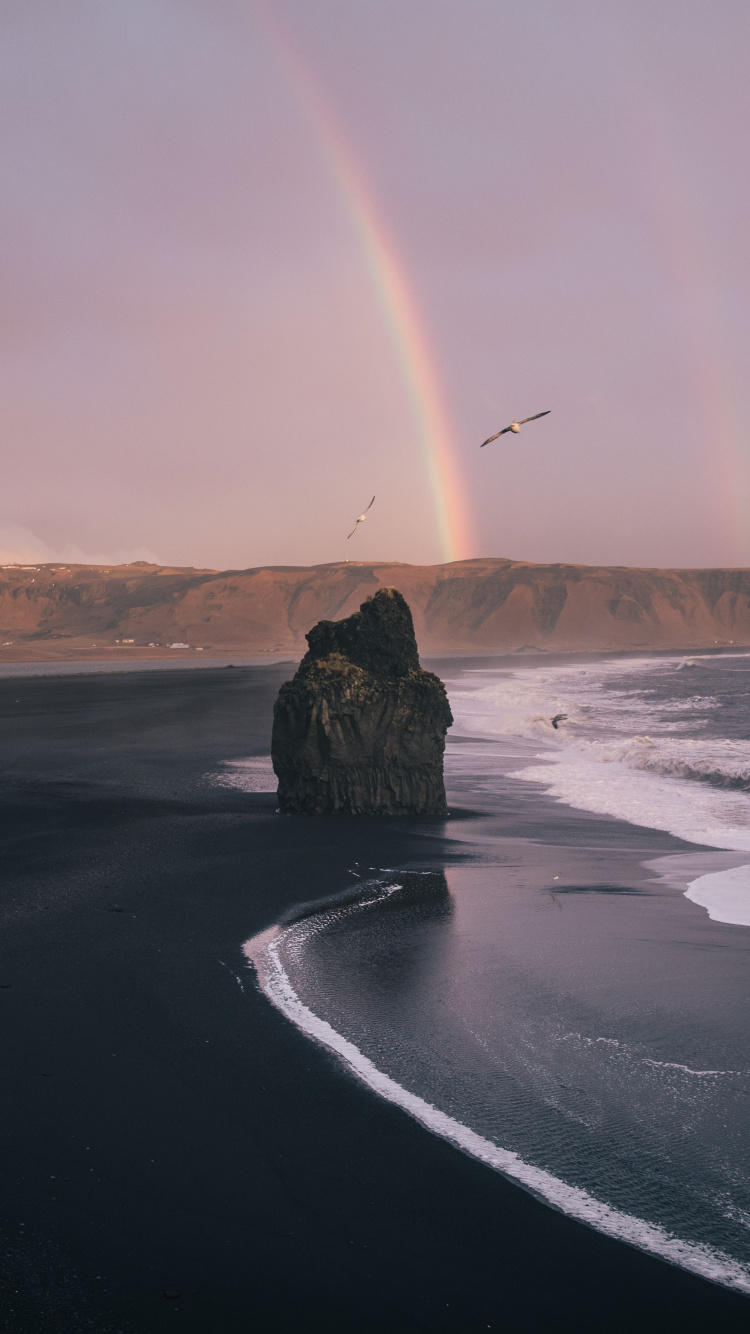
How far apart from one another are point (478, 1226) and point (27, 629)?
8332 inches

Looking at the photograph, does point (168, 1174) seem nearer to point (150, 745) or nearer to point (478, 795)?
point (478, 795)

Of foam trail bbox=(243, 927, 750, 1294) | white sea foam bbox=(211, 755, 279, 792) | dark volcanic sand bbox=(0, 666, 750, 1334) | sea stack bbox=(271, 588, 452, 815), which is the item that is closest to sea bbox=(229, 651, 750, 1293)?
foam trail bbox=(243, 927, 750, 1294)

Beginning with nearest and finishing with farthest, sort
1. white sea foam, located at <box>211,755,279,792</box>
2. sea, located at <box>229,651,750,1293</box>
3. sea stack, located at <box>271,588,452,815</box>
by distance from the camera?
1. sea, located at <box>229,651,750,1293</box>
2. sea stack, located at <box>271,588,452,815</box>
3. white sea foam, located at <box>211,755,279,792</box>

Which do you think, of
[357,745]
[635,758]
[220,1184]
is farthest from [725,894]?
[635,758]

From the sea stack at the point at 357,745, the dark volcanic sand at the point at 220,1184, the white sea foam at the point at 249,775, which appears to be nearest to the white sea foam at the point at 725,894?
the dark volcanic sand at the point at 220,1184

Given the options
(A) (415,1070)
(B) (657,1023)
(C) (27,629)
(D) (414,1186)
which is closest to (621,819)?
(B) (657,1023)

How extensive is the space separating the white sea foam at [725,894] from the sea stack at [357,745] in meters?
5.50

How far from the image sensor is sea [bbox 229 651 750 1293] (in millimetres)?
4496

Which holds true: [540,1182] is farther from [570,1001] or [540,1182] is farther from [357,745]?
[357,745]

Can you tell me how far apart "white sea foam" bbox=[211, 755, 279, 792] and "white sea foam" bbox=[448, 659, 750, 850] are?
5068 millimetres

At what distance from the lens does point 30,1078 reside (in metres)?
5.42

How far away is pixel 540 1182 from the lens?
14.4 ft

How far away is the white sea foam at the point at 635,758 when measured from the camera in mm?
15883

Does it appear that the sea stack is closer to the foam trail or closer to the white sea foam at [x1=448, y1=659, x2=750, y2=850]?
the white sea foam at [x1=448, y1=659, x2=750, y2=850]
